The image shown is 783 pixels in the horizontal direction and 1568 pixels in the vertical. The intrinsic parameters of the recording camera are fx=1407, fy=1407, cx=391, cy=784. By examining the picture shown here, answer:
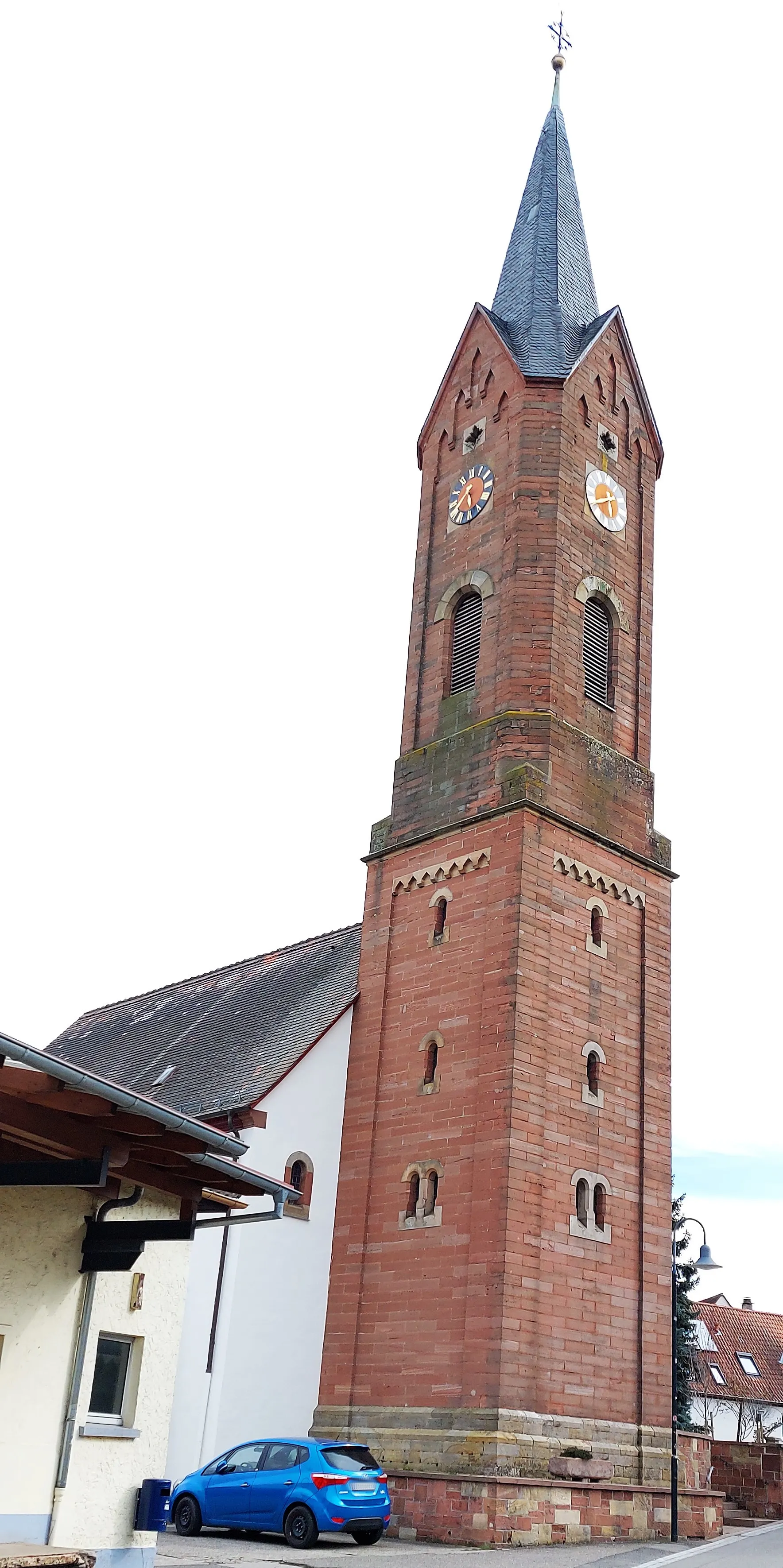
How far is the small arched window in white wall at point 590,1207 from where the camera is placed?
22.1 meters

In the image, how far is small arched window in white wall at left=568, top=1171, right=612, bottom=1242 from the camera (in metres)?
22.1

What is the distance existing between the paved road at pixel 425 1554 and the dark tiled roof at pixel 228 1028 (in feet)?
25.9

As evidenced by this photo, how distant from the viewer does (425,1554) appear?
55.2 ft

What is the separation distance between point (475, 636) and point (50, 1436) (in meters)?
18.6

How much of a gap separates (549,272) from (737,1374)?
Result: 46.4 m

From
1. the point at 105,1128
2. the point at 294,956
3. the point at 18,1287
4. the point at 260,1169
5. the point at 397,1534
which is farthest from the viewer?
the point at 294,956

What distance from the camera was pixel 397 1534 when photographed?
1928 cm

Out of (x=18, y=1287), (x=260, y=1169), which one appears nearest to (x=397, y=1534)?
(x=260, y=1169)

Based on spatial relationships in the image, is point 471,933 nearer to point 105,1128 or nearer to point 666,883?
point 666,883

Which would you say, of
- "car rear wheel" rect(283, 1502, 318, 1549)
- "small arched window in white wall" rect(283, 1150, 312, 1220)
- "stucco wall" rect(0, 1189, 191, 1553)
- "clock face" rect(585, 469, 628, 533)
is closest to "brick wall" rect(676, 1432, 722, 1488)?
"small arched window in white wall" rect(283, 1150, 312, 1220)

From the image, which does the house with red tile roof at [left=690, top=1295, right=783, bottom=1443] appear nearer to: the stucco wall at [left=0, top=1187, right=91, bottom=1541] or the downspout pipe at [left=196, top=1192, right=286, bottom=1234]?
the downspout pipe at [left=196, top=1192, right=286, bottom=1234]

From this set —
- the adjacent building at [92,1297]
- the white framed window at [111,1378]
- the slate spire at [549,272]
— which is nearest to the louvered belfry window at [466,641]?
the slate spire at [549,272]

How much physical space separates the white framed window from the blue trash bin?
1.78ft

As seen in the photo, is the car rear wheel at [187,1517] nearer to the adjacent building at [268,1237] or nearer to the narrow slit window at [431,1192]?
the adjacent building at [268,1237]
